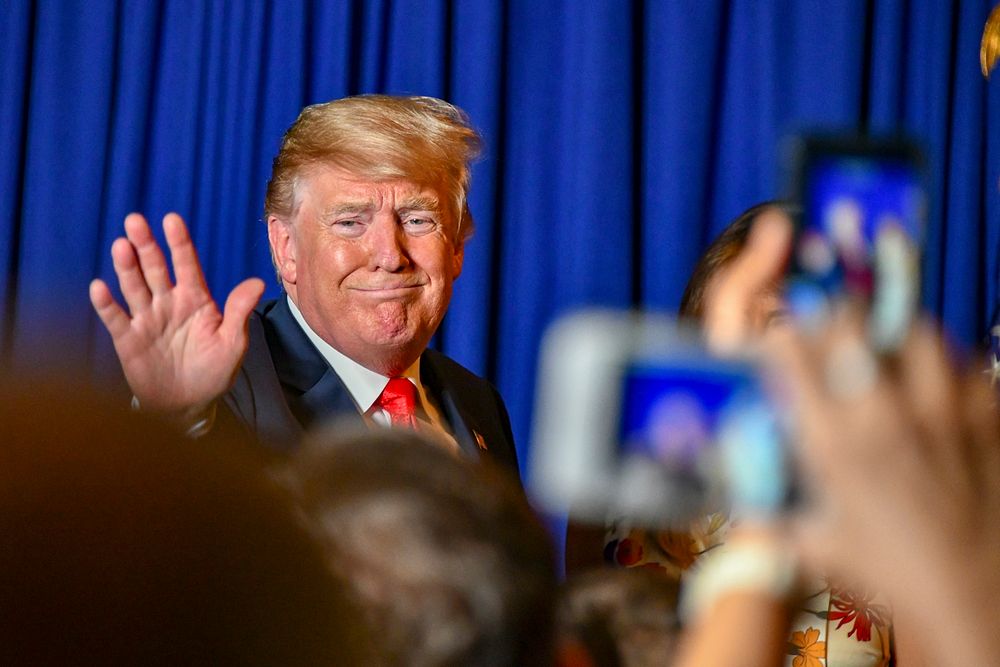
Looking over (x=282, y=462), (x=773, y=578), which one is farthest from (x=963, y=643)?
(x=282, y=462)

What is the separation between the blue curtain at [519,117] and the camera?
8.09ft

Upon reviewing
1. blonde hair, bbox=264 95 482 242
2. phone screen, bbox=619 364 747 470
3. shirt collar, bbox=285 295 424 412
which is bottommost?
shirt collar, bbox=285 295 424 412

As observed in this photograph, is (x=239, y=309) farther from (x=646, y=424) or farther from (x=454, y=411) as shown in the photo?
(x=646, y=424)

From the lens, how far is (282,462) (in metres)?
0.58

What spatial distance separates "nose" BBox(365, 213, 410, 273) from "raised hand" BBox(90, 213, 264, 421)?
0.52 meters

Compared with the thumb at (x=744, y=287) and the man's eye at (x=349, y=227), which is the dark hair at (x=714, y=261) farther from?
the thumb at (x=744, y=287)

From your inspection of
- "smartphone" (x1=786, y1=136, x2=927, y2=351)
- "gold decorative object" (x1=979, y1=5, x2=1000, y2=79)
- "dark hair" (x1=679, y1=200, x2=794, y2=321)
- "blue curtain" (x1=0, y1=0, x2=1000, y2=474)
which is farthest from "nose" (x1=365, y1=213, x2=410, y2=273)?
"gold decorative object" (x1=979, y1=5, x2=1000, y2=79)

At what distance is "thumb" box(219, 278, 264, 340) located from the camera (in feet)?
4.23

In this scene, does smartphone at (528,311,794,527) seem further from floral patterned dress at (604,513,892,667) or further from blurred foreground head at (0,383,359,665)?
floral patterned dress at (604,513,892,667)

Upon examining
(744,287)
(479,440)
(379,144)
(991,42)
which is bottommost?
(479,440)

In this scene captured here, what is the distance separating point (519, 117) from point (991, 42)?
971mm

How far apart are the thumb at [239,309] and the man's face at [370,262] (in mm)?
502

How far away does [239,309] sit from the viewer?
4.28 ft

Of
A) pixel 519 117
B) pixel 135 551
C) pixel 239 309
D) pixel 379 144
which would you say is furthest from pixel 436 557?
pixel 519 117
